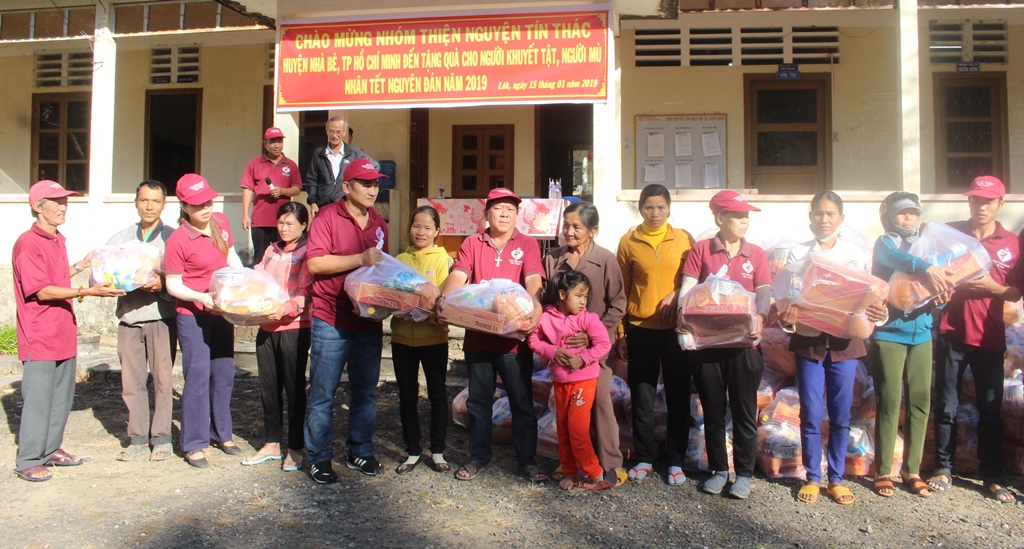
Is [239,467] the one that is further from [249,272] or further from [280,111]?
[280,111]

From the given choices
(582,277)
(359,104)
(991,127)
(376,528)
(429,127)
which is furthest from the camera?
(429,127)

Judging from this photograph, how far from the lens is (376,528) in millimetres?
3832

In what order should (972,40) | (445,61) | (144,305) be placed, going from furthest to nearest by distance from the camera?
(972,40)
(445,61)
(144,305)

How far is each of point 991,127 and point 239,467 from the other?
29.8ft

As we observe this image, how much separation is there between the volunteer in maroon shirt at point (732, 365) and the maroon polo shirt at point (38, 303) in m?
3.73

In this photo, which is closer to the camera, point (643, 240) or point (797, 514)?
point (797, 514)

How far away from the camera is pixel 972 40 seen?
29.2ft

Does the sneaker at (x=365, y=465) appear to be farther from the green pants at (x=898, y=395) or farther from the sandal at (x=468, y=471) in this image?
the green pants at (x=898, y=395)

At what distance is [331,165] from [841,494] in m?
4.72

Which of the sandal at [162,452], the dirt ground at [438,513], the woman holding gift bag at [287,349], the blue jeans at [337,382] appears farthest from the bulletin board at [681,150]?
the sandal at [162,452]

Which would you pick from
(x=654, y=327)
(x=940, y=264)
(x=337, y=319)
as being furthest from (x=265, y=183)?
(x=940, y=264)

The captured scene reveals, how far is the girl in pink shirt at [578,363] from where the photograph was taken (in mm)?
4266

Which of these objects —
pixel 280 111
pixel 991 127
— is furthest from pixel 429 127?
→ pixel 991 127

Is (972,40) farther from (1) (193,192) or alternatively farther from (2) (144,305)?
(2) (144,305)
